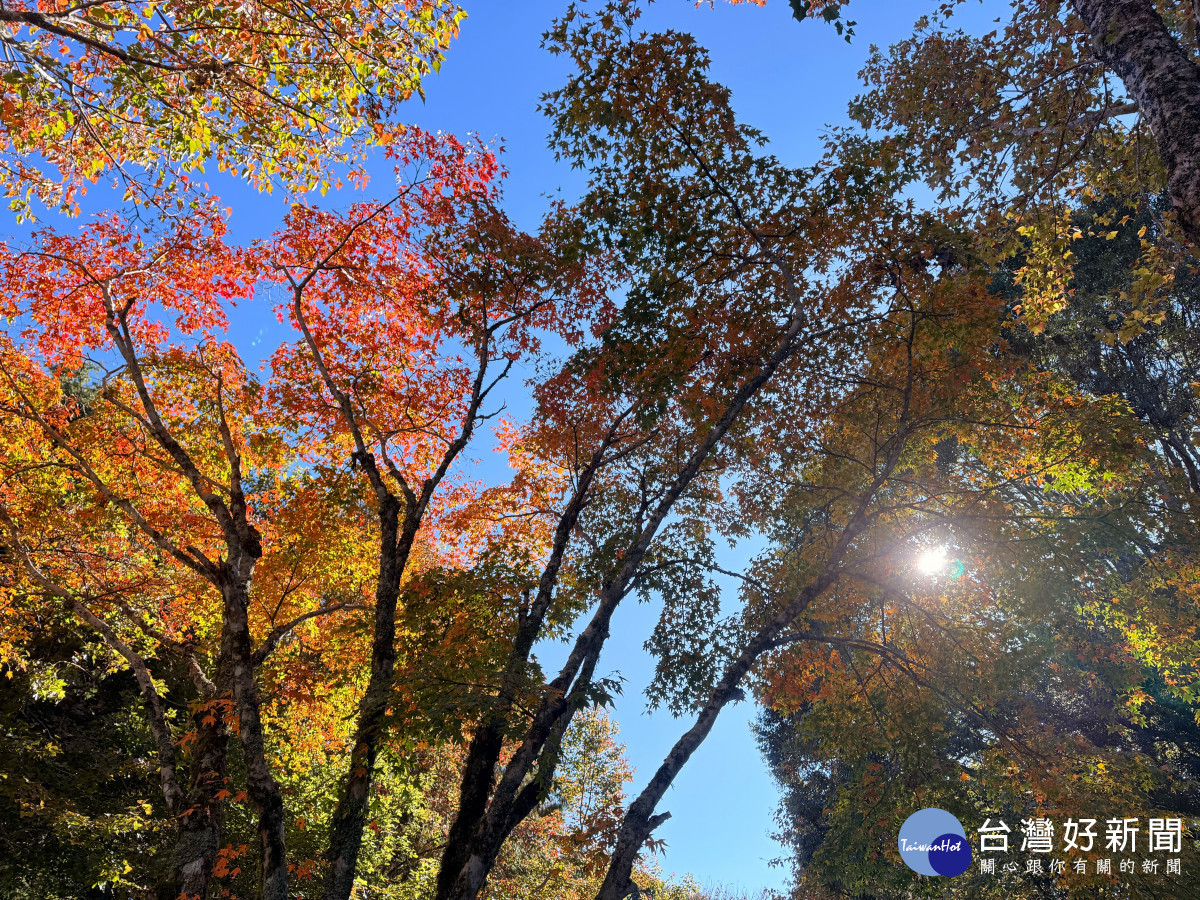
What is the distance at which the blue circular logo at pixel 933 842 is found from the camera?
11062mm

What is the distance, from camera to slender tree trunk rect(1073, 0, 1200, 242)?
4656mm

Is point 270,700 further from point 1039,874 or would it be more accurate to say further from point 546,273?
point 1039,874

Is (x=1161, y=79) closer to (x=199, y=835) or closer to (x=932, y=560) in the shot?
(x=932, y=560)

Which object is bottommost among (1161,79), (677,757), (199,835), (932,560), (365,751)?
(199,835)

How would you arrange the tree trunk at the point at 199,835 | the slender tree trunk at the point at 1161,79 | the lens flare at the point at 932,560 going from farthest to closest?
1. the lens flare at the point at 932,560
2. the tree trunk at the point at 199,835
3. the slender tree trunk at the point at 1161,79

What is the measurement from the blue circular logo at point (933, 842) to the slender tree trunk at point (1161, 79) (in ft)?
33.1

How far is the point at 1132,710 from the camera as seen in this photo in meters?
17.7

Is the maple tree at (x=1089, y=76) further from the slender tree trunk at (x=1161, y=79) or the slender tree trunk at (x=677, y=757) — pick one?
the slender tree trunk at (x=677, y=757)

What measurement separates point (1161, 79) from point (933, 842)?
12875 mm

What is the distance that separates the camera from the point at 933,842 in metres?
12.1

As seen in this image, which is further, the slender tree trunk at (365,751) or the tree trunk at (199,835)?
the tree trunk at (199,835)

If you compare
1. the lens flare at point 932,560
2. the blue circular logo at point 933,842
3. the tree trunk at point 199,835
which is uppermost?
the lens flare at point 932,560

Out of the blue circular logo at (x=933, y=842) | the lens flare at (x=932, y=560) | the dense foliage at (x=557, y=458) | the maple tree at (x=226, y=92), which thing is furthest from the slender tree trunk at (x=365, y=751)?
the lens flare at (x=932, y=560)


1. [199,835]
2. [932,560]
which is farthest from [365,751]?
[932,560]
